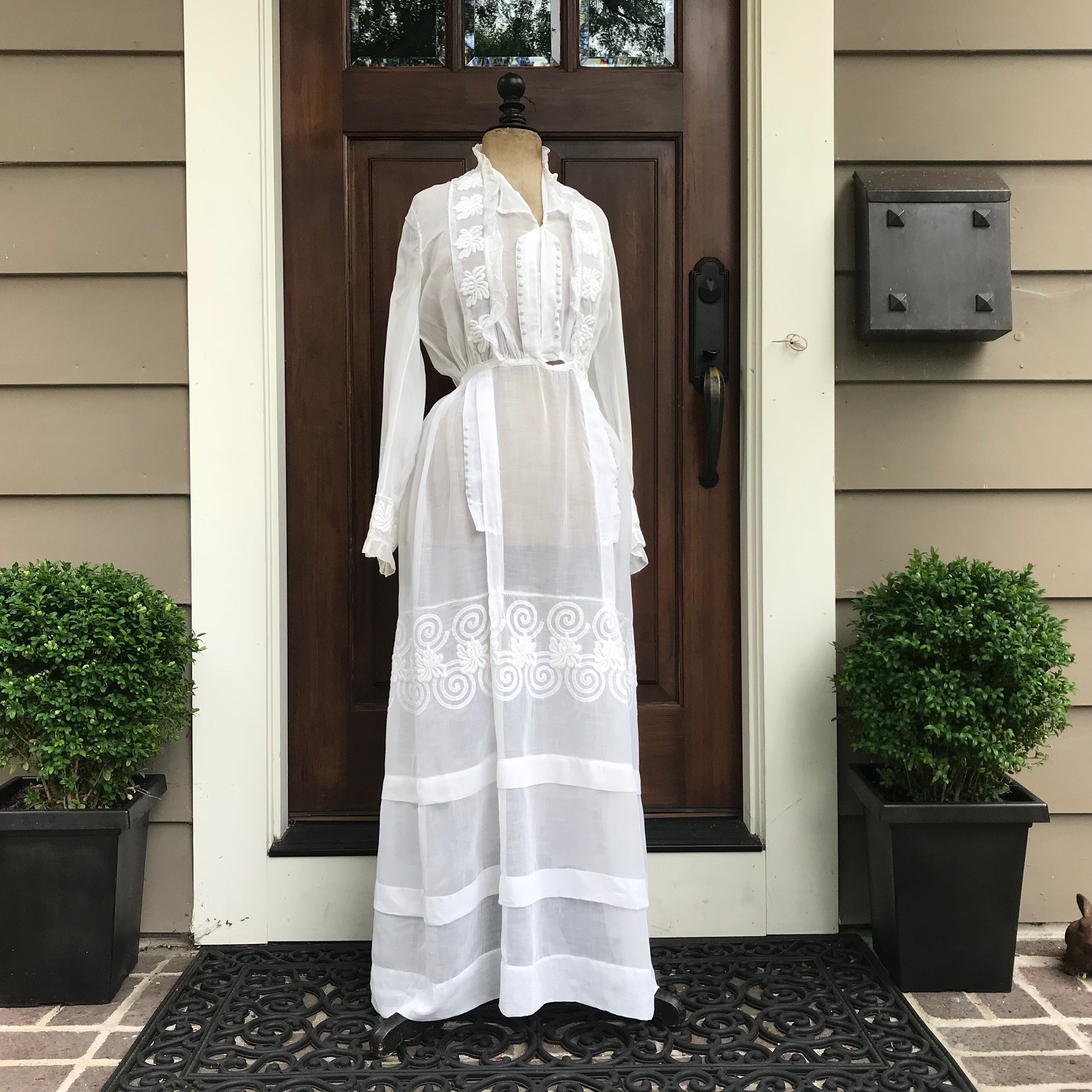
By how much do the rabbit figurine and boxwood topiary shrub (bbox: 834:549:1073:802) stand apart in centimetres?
31

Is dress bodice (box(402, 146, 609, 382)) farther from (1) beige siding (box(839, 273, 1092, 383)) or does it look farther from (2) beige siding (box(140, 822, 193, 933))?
(2) beige siding (box(140, 822, 193, 933))

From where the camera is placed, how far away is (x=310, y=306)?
201cm

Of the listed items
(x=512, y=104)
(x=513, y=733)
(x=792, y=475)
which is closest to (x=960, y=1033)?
(x=513, y=733)

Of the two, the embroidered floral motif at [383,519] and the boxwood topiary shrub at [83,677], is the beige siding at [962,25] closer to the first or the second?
the embroidered floral motif at [383,519]

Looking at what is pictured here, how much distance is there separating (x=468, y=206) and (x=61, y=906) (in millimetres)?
1506

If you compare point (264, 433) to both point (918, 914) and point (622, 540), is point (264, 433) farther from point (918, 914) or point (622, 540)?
point (918, 914)

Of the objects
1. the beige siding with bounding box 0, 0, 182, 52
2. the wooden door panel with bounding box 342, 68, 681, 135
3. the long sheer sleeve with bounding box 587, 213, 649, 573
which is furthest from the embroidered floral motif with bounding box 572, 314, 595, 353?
the beige siding with bounding box 0, 0, 182, 52

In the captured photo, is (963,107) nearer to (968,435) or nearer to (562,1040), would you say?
(968,435)

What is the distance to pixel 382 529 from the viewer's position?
5.19 ft

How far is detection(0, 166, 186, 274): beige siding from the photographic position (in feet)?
6.29

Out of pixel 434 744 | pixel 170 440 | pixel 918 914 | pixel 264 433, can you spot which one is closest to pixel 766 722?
pixel 918 914

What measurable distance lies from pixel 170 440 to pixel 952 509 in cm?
171

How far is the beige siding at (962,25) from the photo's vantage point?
1921 mm

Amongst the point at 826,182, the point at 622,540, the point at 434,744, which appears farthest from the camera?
the point at 826,182
